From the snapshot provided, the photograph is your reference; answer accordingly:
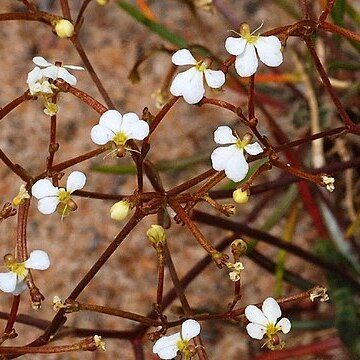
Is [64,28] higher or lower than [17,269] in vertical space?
higher

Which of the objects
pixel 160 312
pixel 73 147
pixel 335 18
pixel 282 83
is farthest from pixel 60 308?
pixel 282 83

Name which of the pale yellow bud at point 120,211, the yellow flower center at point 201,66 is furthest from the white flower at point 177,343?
the yellow flower center at point 201,66

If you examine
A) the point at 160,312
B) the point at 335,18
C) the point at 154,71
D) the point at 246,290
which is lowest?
the point at 160,312

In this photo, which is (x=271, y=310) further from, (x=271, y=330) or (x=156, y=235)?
(x=156, y=235)

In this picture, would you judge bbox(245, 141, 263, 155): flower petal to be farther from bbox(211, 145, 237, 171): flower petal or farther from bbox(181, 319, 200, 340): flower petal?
bbox(181, 319, 200, 340): flower petal

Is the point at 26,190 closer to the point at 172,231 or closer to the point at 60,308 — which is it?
the point at 60,308

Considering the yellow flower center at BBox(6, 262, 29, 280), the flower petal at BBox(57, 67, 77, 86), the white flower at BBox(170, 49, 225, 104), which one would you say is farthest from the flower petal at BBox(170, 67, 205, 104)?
the yellow flower center at BBox(6, 262, 29, 280)

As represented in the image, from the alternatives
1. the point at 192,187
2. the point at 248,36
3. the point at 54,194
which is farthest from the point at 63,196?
the point at 192,187
